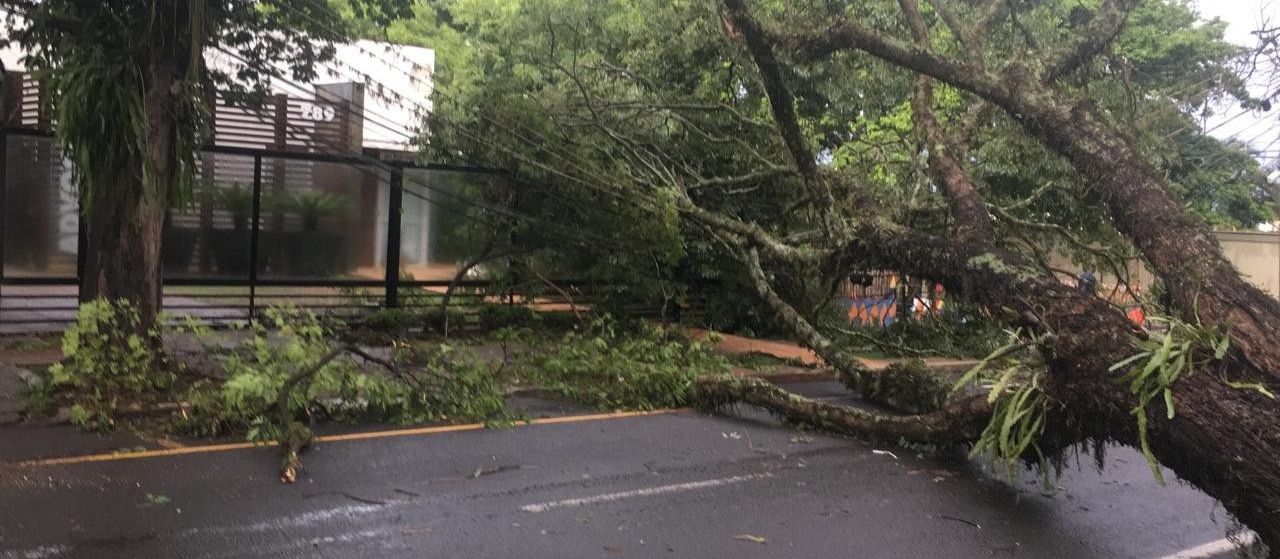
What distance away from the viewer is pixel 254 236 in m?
12.2

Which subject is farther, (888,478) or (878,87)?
(878,87)

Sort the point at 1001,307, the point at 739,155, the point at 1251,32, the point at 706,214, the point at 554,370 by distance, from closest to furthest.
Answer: the point at 1001,307, the point at 1251,32, the point at 554,370, the point at 706,214, the point at 739,155

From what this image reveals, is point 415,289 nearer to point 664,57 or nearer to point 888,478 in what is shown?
point 664,57

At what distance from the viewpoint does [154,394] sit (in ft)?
26.1

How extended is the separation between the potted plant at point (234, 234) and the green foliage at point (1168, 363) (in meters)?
10.3

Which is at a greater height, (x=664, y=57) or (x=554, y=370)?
(x=664, y=57)

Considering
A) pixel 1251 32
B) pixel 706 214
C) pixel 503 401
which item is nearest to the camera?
pixel 1251 32

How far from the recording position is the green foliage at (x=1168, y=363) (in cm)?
499

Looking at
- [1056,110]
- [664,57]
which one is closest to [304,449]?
[1056,110]

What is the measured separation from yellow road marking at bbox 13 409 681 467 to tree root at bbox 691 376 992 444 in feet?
1.60

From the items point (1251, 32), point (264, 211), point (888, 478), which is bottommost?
point (888, 478)

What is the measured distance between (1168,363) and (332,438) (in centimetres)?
557

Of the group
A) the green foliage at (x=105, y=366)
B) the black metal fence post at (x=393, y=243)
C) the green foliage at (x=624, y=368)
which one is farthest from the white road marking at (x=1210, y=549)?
the black metal fence post at (x=393, y=243)

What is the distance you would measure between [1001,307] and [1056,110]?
185 cm
